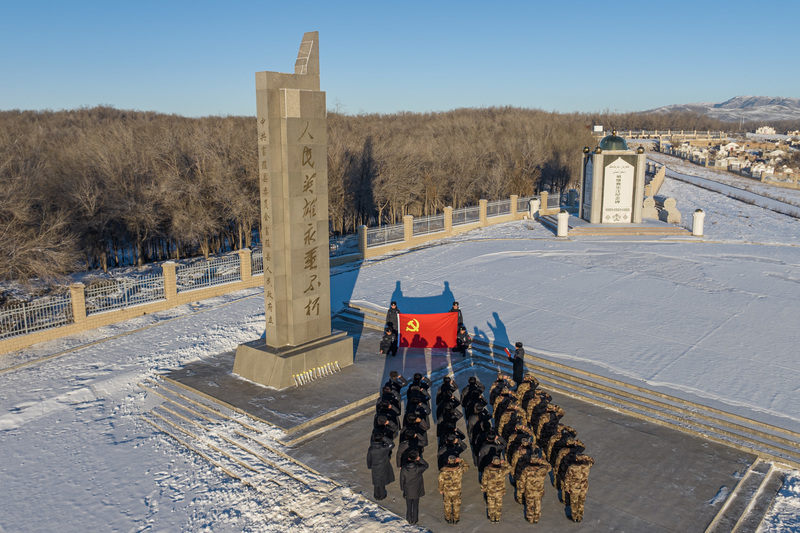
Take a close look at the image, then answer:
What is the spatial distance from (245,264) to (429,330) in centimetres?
927

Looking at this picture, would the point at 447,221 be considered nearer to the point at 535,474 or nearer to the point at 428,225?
the point at 428,225

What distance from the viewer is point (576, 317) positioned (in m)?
17.4

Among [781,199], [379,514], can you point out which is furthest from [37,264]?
A: [781,199]

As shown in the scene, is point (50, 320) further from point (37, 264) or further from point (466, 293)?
point (466, 293)

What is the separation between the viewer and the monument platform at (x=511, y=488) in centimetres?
854

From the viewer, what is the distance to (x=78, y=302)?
17078mm

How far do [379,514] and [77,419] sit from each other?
7.13 metres

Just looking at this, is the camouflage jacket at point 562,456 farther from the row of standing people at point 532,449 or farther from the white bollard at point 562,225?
the white bollard at point 562,225

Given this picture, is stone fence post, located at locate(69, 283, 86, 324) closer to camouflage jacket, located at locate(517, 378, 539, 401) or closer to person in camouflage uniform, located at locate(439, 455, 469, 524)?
camouflage jacket, located at locate(517, 378, 539, 401)

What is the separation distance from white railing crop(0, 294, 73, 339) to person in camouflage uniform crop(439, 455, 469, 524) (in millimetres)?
13290

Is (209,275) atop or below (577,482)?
atop

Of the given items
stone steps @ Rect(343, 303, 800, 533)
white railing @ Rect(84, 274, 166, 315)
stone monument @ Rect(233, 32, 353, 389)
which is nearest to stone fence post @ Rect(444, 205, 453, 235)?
white railing @ Rect(84, 274, 166, 315)

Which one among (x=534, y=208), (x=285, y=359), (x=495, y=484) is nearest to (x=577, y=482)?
(x=495, y=484)

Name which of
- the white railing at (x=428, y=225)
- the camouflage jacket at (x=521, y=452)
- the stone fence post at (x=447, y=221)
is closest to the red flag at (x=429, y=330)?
the camouflage jacket at (x=521, y=452)
